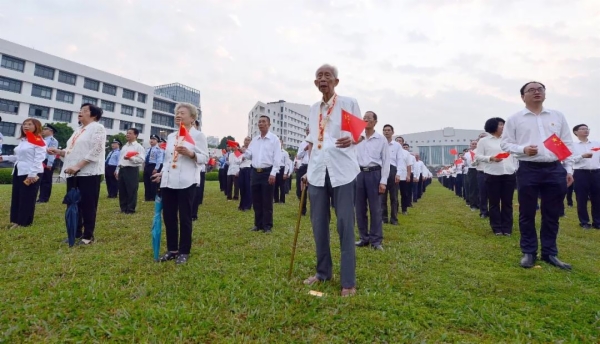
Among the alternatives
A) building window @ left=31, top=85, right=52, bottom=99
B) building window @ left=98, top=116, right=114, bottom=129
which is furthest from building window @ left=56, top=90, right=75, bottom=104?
building window @ left=98, top=116, right=114, bottom=129

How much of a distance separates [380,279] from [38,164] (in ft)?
19.8

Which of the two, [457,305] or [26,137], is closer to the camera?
[457,305]

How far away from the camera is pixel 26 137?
18.9 feet

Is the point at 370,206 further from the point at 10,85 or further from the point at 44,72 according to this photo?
the point at 44,72

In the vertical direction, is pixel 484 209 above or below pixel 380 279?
above

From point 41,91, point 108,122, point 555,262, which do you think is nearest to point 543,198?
point 555,262

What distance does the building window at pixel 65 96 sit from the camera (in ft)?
155

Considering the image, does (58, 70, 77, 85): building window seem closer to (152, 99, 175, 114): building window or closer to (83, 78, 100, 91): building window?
(83, 78, 100, 91): building window

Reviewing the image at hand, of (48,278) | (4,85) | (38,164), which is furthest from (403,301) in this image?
(4,85)

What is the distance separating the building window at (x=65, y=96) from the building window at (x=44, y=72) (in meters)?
2.20

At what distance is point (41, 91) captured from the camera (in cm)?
4525

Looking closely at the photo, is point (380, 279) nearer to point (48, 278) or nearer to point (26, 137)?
point (48, 278)

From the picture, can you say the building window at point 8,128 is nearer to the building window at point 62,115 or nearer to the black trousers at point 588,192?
the building window at point 62,115

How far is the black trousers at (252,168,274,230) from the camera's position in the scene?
19.5 feet
